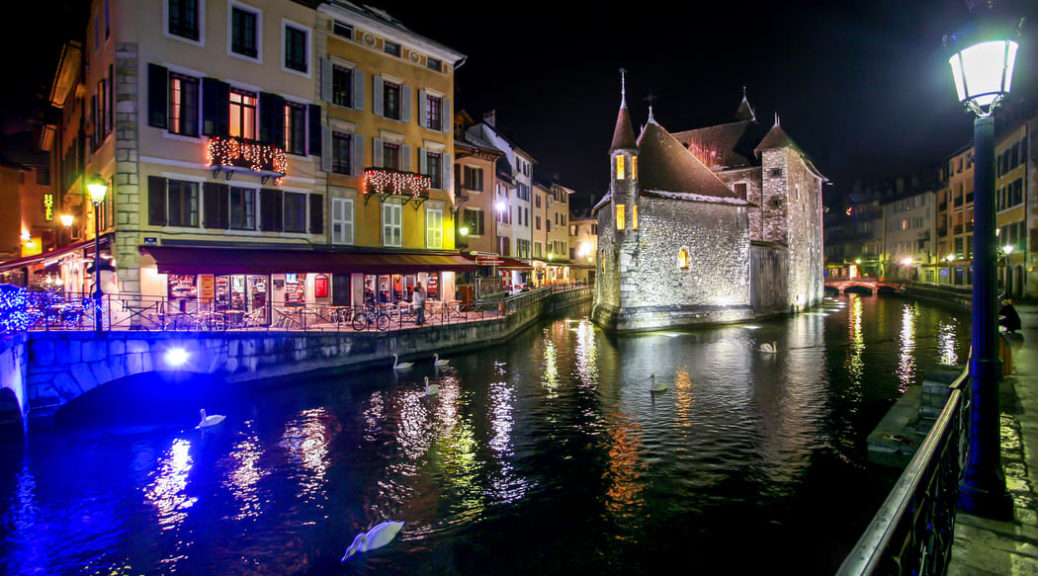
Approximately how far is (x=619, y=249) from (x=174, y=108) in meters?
21.5

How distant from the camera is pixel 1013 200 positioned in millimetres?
34469

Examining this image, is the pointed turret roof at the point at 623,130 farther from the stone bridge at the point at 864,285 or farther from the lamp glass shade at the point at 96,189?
the stone bridge at the point at 864,285

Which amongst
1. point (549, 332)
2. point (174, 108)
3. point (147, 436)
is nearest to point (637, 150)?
point (549, 332)

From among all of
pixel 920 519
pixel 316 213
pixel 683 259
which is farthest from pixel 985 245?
pixel 683 259

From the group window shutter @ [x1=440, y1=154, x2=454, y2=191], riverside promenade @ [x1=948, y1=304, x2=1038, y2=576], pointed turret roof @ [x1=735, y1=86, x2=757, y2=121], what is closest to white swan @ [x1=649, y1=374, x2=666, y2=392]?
riverside promenade @ [x1=948, y1=304, x2=1038, y2=576]

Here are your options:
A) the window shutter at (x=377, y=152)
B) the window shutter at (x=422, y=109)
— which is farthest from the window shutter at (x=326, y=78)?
the window shutter at (x=422, y=109)

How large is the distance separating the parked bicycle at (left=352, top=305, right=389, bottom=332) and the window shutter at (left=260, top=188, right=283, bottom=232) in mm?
4742

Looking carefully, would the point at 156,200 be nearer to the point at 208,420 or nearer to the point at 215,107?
the point at 215,107

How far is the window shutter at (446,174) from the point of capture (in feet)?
92.2

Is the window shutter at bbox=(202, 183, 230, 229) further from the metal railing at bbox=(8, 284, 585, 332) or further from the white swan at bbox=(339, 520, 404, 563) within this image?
the white swan at bbox=(339, 520, 404, 563)

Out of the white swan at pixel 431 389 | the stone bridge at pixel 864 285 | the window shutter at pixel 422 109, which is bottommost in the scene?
the white swan at pixel 431 389

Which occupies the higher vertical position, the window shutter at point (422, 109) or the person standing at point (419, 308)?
the window shutter at point (422, 109)

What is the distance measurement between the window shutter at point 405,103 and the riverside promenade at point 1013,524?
23.9m

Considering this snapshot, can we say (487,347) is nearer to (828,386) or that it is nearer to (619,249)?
(619,249)
